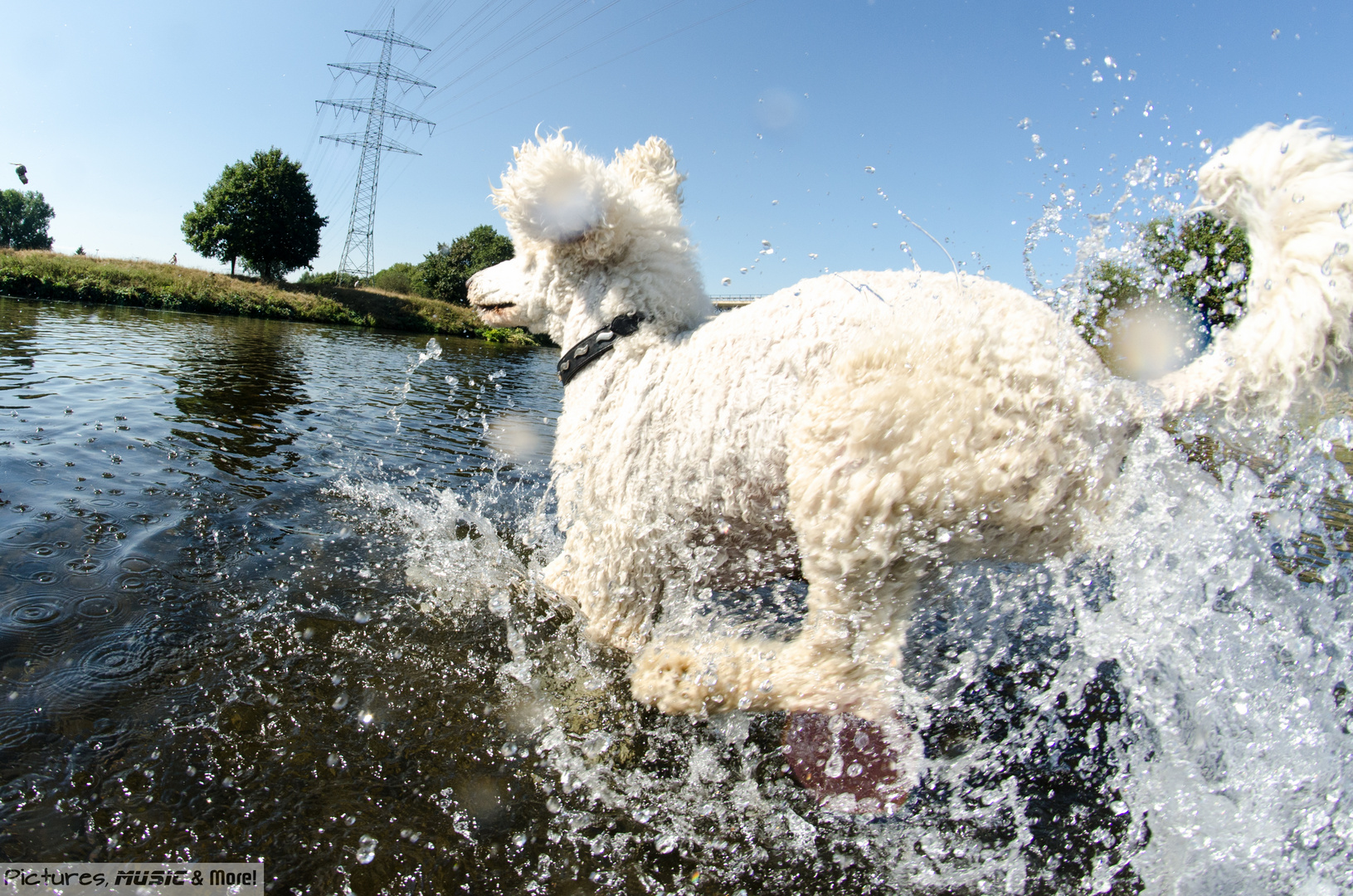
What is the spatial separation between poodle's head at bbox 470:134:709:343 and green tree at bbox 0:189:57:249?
337 feet

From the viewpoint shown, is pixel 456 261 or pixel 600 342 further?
pixel 456 261

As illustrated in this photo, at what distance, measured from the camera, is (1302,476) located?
260 centimetres

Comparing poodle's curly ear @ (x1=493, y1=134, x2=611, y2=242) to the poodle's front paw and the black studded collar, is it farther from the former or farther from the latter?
the poodle's front paw

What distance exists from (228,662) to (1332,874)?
454 centimetres

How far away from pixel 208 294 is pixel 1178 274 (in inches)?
1537

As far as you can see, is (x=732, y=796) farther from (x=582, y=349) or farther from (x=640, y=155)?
(x=640, y=155)

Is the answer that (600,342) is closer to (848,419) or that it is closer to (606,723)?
(848,419)

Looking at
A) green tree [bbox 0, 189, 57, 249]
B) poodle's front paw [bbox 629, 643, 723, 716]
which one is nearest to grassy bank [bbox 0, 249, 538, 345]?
poodle's front paw [bbox 629, 643, 723, 716]

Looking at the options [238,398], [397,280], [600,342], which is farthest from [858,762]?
[397,280]

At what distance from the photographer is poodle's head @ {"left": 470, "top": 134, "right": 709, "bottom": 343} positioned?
10.7ft

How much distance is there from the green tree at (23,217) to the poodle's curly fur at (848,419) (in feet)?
339

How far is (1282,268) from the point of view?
2.10 meters

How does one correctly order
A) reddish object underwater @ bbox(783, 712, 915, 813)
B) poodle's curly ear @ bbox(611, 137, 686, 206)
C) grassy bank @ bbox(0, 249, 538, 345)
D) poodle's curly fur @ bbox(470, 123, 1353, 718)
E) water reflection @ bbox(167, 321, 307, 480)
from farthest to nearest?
grassy bank @ bbox(0, 249, 538, 345)
water reflection @ bbox(167, 321, 307, 480)
poodle's curly ear @ bbox(611, 137, 686, 206)
reddish object underwater @ bbox(783, 712, 915, 813)
poodle's curly fur @ bbox(470, 123, 1353, 718)

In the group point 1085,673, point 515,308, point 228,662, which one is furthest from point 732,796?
point 515,308
